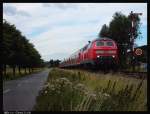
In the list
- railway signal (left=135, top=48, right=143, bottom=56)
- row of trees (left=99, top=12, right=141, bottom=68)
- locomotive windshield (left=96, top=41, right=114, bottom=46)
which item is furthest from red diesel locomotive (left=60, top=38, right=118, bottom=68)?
railway signal (left=135, top=48, right=143, bottom=56)

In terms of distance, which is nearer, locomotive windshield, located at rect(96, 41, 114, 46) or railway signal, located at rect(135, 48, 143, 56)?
railway signal, located at rect(135, 48, 143, 56)

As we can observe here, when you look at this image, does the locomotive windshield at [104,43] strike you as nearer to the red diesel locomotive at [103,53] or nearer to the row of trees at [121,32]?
the red diesel locomotive at [103,53]

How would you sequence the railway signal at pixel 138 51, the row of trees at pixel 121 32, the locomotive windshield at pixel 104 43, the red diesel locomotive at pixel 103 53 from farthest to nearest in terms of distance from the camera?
the locomotive windshield at pixel 104 43 → the red diesel locomotive at pixel 103 53 → the row of trees at pixel 121 32 → the railway signal at pixel 138 51

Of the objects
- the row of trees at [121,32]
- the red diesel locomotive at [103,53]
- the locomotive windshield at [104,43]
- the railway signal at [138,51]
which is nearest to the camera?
the railway signal at [138,51]

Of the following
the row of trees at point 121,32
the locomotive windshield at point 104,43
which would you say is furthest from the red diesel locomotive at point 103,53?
the row of trees at point 121,32

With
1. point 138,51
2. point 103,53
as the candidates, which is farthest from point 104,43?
point 138,51

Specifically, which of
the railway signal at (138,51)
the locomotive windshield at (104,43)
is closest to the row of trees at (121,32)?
→ the locomotive windshield at (104,43)

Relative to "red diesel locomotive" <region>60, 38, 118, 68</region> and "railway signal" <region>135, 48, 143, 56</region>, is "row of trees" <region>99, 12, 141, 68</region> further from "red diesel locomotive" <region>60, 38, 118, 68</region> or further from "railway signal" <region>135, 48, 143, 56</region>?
"railway signal" <region>135, 48, 143, 56</region>

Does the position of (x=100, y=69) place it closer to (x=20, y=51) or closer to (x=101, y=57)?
(x=101, y=57)

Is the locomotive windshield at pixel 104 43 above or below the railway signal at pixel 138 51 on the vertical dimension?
above

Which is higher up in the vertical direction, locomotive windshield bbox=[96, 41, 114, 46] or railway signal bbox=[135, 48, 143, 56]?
locomotive windshield bbox=[96, 41, 114, 46]

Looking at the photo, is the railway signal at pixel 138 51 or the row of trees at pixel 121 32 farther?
the row of trees at pixel 121 32

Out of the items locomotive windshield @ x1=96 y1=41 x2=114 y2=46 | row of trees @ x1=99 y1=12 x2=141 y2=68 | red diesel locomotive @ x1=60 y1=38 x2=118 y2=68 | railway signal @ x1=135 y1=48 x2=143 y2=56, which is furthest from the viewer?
locomotive windshield @ x1=96 y1=41 x2=114 y2=46

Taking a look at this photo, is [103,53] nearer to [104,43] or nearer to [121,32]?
[104,43]
